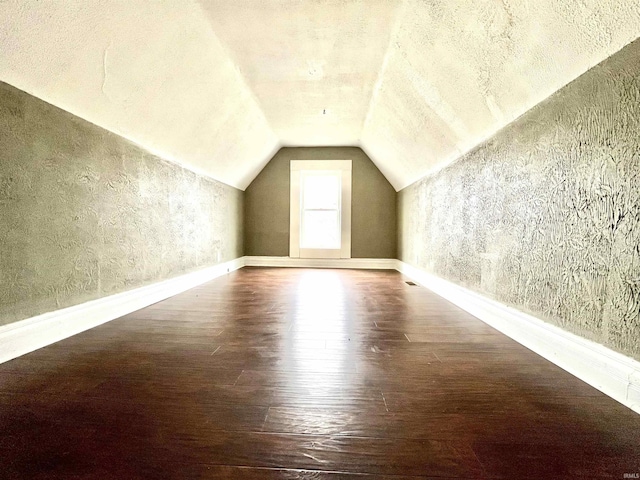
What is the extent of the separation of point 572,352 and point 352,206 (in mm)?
5147

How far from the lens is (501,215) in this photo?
2.45 metres

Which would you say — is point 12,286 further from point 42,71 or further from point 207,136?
point 207,136

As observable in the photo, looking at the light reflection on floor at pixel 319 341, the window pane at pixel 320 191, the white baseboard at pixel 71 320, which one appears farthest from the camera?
the window pane at pixel 320 191

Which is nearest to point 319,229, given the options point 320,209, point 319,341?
point 320,209

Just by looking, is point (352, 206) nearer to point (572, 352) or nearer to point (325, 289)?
point (325, 289)

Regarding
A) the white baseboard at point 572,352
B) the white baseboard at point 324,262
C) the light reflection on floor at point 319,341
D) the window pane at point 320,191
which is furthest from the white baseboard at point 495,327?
the window pane at point 320,191

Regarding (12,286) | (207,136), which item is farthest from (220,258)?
(12,286)

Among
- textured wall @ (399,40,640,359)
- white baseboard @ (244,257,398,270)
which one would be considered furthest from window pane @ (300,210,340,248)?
textured wall @ (399,40,640,359)

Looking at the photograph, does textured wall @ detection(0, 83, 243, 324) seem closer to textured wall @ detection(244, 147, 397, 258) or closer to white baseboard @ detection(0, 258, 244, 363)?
white baseboard @ detection(0, 258, 244, 363)

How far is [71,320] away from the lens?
2.18 meters

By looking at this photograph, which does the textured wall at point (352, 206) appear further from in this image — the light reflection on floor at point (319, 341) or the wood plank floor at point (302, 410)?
the wood plank floor at point (302, 410)

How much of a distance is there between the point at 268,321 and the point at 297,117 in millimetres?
3261

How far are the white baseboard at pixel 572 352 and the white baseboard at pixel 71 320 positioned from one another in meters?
2.91

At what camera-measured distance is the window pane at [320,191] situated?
22.0 ft
